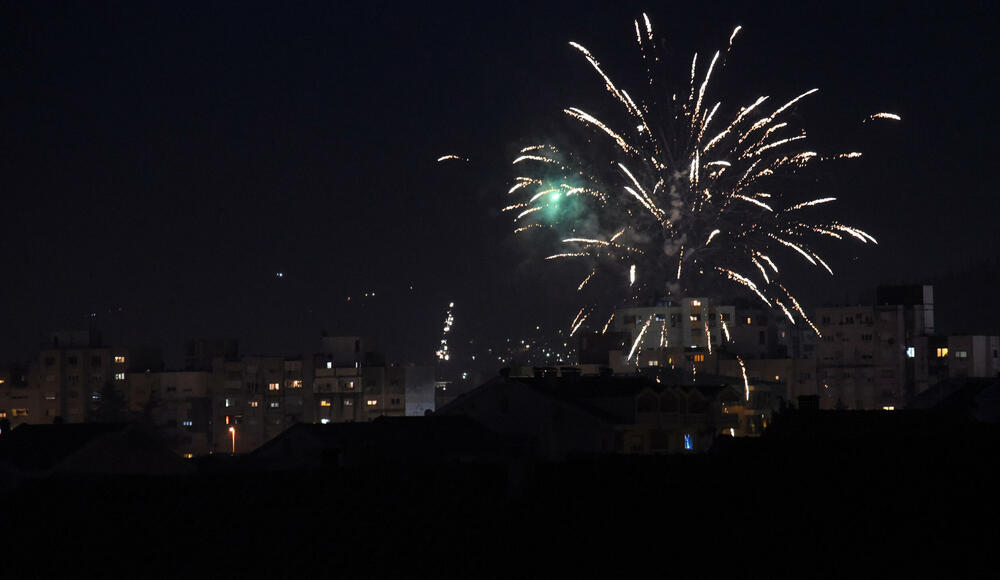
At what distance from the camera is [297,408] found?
485 ft

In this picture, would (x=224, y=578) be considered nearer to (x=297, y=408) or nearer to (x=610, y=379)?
(x=610, y=379)

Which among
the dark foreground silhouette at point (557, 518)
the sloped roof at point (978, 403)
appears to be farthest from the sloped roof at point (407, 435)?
the dark foreground silhouette at point (557, 518)

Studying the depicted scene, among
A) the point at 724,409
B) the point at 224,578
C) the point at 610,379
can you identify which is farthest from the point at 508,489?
the point at 724,409

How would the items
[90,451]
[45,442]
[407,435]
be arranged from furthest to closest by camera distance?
[407,435]
[45,442]
[90,451]

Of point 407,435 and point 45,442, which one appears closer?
point 45,442

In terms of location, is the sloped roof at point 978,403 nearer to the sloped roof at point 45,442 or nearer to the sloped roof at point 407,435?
the sloped roof at point 407,435

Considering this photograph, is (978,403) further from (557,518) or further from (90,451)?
(557,518)

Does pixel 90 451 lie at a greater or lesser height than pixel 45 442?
lesser

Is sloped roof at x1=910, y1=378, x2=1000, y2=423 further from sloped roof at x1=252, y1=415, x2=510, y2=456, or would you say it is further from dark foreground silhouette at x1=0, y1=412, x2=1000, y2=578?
dark foreground silhouette at x1=0, y1=412, x2=1000, y2=578

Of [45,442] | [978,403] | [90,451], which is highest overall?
[978,403]

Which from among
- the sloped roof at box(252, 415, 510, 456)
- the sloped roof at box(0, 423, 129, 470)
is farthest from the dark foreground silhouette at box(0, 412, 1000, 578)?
the sloped roof at box(252, 415, 510, 456)

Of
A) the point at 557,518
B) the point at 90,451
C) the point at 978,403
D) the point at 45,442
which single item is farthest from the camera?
the point at 45,442

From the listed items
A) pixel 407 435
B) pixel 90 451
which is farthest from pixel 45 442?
pixel 407 435

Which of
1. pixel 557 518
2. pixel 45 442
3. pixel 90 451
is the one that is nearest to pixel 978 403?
pixel 90 451
